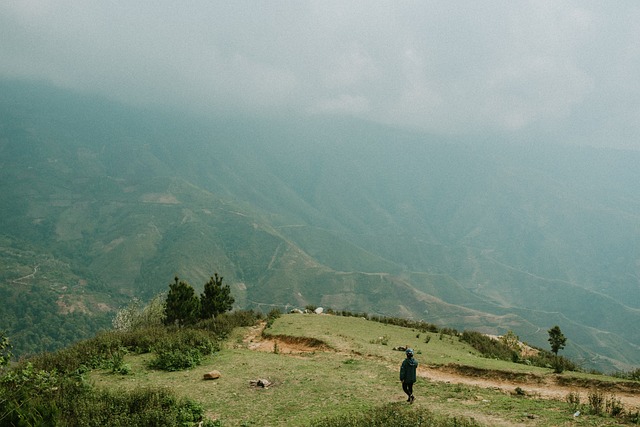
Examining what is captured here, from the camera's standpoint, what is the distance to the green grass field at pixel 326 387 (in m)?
11.6

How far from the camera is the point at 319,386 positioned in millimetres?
14516

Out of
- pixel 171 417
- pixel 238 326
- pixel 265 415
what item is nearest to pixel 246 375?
pixel 265 415

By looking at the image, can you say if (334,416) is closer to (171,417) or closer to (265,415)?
(265,415)

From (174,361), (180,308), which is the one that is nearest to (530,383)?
(174,361)

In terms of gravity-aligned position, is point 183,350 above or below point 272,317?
below

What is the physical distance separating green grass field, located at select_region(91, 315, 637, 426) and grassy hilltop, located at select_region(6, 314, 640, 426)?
4cm

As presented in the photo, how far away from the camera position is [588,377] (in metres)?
16.0

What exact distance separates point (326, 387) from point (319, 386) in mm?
306

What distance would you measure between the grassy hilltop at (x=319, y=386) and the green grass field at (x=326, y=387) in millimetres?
43

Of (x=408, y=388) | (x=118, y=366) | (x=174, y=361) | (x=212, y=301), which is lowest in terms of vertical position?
(x=118, y=366)

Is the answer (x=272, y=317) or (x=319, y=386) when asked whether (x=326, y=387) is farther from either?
(x=272, y=317)

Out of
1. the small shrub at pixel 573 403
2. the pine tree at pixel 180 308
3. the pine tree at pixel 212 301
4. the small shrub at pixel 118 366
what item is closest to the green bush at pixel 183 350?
the small shrub at pixel 118 366

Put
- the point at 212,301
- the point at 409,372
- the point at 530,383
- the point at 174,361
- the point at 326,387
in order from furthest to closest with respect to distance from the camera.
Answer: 1. the point at 212,301
2. the point at 174,361
3. the point at 530,383
4. the point at 326,387
5. the point at 409,372

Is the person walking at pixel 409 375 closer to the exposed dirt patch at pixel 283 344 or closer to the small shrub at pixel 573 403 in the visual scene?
the small shrub at pixel 573 403
